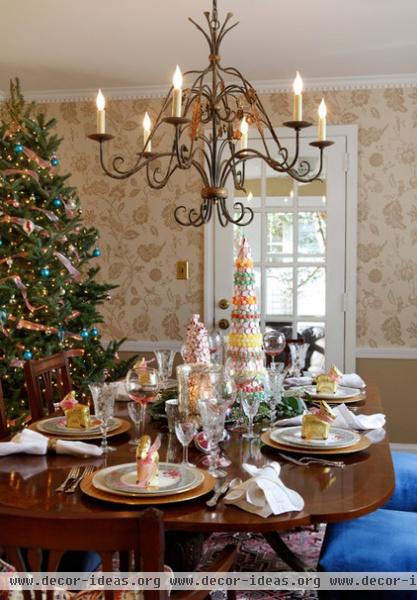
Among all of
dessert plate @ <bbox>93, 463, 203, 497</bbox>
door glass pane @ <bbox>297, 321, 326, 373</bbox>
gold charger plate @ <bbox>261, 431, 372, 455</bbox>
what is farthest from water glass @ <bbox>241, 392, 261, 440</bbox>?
door glass pane @ <bbox>297, 321, 326, 373</bbox>

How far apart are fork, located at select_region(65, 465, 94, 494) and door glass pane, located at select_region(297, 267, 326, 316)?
2837 mm

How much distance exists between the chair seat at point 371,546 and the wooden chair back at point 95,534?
0.89 metres

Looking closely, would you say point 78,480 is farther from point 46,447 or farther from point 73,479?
point 46,447

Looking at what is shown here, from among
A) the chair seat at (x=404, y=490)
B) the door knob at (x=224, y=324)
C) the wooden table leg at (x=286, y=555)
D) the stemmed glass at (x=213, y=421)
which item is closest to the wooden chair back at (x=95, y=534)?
the stemmed glass at (x=213, y=421)

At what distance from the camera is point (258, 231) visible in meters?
4.45

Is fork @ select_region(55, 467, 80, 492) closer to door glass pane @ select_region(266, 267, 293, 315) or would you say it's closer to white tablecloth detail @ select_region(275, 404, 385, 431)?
white tablecloth detail @ select_region(275, 404, 385, 431)

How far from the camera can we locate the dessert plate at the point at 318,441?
6.10ft

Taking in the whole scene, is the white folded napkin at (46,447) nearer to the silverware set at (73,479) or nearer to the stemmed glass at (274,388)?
the silverware set at (73,479)

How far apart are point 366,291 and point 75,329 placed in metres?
1.89

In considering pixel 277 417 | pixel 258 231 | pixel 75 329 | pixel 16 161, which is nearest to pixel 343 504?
pixel 277 417

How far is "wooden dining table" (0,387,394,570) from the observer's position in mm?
1386

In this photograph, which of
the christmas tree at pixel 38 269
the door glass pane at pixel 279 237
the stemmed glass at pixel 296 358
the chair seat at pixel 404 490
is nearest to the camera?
the chair seat at pixel 404 490

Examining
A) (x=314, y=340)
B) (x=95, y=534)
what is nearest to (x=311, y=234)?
(x=314, y=340)

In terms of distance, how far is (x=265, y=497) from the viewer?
4.67 ft
